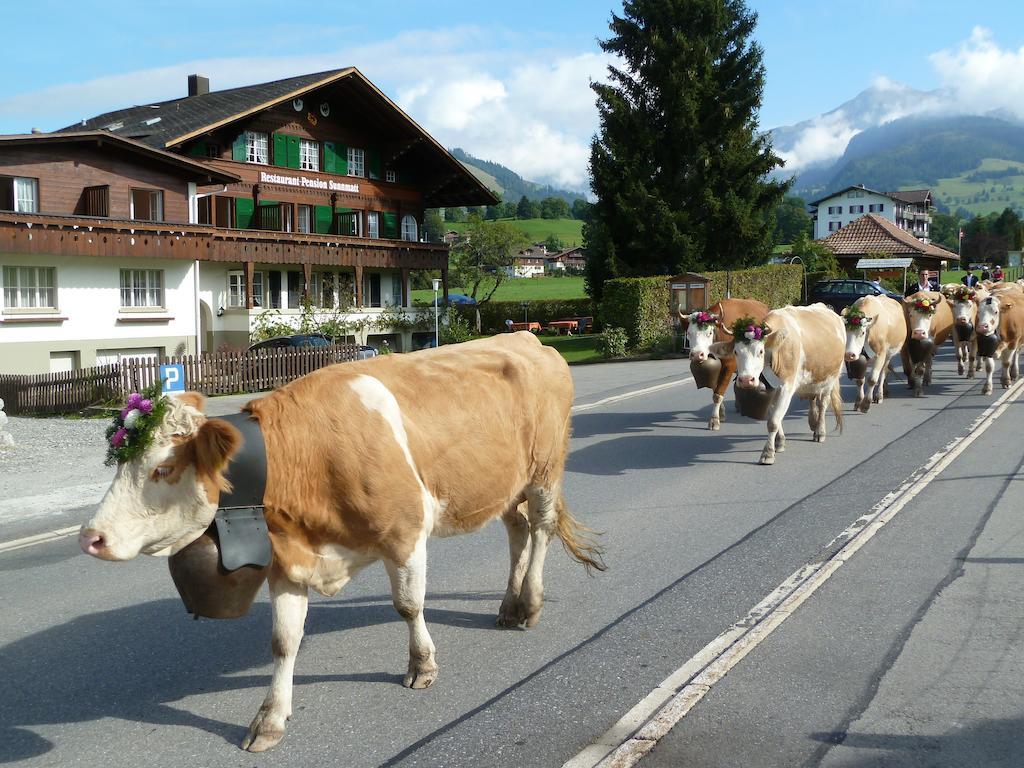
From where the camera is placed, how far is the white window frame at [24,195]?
28859 mm

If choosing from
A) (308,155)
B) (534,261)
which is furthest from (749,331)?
Result: (534,261)

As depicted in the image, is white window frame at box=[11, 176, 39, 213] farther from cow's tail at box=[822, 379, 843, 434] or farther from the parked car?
the parked car

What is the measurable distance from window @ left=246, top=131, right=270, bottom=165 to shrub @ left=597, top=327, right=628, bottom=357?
54.8 ft

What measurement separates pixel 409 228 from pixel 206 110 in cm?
1161

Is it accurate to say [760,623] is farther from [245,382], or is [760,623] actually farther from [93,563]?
[245,382]

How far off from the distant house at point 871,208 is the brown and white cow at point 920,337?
122849mm

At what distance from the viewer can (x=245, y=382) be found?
976 inches

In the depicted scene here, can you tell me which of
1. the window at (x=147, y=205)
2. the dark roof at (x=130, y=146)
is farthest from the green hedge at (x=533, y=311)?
the window at (x=147, y=205)

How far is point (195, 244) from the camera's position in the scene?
32.5m

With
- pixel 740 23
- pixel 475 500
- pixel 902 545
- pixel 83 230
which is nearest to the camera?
pixel 475 500

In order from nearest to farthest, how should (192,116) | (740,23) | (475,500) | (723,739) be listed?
1. (723,739)
2. (475,500)
3. (192,116)
4. (740,23)

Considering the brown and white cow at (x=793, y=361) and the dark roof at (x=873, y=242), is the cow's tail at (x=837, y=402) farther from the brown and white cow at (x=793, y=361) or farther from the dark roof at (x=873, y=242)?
the dark roof at (x=873, y=242)

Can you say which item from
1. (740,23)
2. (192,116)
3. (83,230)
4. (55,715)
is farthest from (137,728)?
(740,23)

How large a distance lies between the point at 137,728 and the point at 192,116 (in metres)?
37.6
